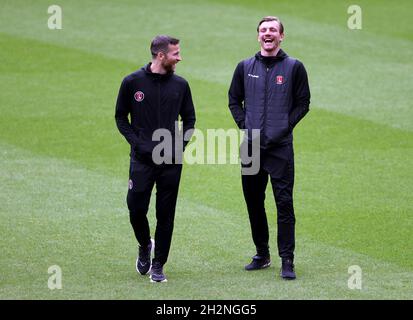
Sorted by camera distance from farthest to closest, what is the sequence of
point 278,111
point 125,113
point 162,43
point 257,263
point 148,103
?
point 257,263
point 278,111
point 125,113
point 148,103
point 162,43

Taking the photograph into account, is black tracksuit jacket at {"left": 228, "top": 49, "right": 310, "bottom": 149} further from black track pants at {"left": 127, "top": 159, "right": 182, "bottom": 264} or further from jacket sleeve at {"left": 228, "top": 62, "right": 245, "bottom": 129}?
black track pants at {"left": 127, "top": 159, "right": 182, "bottom": 264}

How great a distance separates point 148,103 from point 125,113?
10.7 inches

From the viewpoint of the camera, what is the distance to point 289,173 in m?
8.34

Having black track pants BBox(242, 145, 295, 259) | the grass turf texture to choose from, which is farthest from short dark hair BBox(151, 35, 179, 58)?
the grass turf texture

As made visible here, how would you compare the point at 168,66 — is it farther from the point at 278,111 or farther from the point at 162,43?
the point at 278,111

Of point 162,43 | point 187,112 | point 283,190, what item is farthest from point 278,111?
point 162,43

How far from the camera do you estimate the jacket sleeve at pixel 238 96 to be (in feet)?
27.8

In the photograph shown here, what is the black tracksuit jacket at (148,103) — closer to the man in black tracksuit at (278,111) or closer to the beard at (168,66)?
the beard at (168,66)

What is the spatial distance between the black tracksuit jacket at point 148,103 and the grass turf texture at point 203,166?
128 centimetres

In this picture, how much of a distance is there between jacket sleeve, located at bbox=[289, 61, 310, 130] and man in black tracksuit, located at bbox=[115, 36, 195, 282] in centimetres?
94

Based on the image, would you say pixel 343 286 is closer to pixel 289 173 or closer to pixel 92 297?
pixel 289 173

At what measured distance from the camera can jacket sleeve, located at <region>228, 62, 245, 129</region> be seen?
8484 millimetres

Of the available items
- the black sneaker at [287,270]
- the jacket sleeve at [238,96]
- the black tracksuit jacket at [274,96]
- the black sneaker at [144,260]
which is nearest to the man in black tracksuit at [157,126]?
the black sneaker at [144,260]

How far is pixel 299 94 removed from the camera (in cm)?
839
